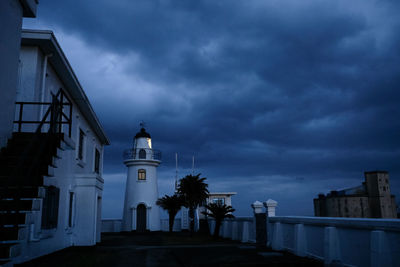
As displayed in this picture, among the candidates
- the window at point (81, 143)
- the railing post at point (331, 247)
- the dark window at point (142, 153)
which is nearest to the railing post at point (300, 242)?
the railing post at point (331, 247)

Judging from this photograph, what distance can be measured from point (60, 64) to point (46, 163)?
6.64 metres

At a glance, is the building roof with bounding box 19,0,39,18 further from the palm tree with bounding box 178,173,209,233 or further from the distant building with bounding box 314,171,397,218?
the distant building with bounding box 314,171,397,218

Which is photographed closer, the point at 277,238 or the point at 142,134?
the point at 277,238

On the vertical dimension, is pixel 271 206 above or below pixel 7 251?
above

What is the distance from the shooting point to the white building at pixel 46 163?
5.58m

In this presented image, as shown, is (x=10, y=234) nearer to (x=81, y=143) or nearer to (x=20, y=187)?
(x=20, y=187)

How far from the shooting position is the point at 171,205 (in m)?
33.2

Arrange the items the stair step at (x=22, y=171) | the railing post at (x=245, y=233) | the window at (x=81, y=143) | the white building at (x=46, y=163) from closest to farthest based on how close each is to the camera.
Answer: the white building at (x=46, y=163), the stair step at (x=22, y=171), the window at (x=81, y=143), the railing post at (x=245, y=233)


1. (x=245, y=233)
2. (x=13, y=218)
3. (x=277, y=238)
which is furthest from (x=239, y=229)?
(x=13, y=218)

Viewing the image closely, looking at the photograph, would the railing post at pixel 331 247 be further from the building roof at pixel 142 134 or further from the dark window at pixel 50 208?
the building roof at pixel 142 134

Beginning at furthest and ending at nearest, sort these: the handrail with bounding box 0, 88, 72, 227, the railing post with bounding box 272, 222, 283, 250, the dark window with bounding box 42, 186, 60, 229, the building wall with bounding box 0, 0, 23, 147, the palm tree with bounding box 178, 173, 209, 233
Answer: the palm tree with bounding box 178, 173, 209, 233 < the railing post with bounding box 272, 222, 283, 250 < the dark window with bounding box 42, 186, 60, 229 < the building wall with bounding box 0, 0, 23, 147 < the handrail with bounding box 0, 88, 72, 227

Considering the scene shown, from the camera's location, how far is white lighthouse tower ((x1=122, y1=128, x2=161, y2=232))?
32.7m

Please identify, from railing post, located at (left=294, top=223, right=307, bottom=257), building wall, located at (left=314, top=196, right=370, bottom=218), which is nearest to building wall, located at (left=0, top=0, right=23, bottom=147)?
railing post, located at (left=294, top=223, right=307, bottom=257)

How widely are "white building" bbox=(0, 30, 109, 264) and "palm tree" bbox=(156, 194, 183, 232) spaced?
13.1m
